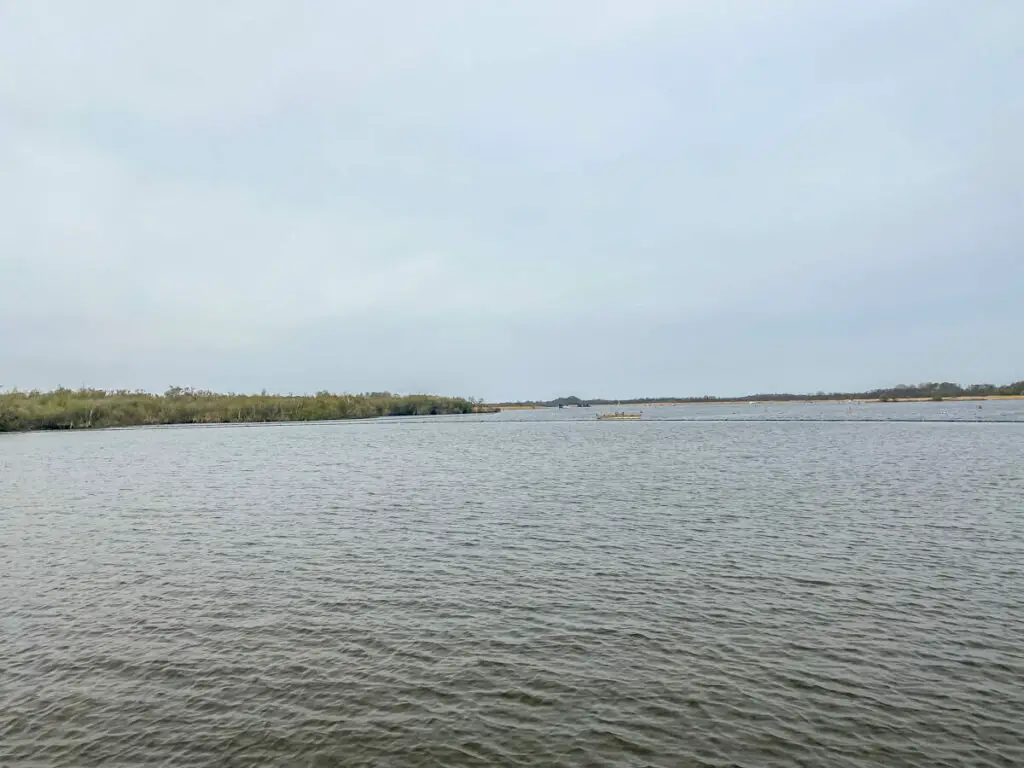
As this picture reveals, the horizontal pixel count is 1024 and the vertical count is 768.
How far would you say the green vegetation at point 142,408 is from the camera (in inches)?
5187

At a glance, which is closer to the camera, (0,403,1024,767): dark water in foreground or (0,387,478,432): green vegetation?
(0,403,1024,767): dark water in foreground

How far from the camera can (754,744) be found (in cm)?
1087

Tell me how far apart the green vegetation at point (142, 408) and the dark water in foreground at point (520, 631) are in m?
118

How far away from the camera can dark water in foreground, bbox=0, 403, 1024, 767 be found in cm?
1120

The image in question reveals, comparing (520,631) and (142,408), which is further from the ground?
(142,408)

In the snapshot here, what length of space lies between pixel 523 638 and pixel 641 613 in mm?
3800

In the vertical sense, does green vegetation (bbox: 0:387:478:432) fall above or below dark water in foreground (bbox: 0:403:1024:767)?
above

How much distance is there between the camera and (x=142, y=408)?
503 feet

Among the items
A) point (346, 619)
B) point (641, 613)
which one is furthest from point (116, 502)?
point (641, 613)

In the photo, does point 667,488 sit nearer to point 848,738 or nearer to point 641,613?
point 641,613

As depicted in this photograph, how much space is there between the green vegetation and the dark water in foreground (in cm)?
11799

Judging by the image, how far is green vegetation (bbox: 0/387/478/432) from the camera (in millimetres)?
131750

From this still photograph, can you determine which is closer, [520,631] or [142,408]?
[520,631]

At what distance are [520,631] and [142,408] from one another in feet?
545
